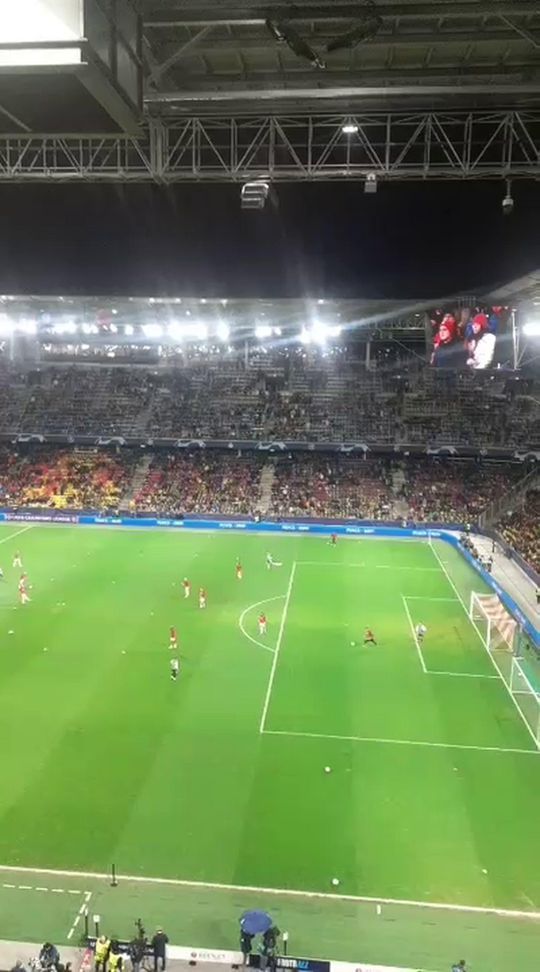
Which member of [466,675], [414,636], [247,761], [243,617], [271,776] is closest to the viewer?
[271,776]

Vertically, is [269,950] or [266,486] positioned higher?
[269,950]

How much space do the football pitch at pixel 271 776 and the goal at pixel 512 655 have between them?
41cm

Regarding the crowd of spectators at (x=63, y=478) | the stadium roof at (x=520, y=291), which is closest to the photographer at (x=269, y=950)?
the stadium roof at (x=520, y=291)

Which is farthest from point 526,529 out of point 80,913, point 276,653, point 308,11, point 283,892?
point 308,11

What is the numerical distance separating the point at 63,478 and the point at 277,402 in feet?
62.8

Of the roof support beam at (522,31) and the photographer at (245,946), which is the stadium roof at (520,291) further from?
the photographer at (245,946)

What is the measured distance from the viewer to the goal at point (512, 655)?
72.0 ft

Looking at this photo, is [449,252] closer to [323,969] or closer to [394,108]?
[394,108]

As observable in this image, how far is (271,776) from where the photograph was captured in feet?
58.0

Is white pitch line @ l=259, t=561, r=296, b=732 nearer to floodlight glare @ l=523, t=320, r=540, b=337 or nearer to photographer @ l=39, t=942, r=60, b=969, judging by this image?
photographer @ l=39, t=942, r=60, b=969

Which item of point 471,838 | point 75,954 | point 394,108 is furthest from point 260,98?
point 471,838

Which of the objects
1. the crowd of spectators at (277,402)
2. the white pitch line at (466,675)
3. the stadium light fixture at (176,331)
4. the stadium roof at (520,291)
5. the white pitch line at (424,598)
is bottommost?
the white pitch line at (424,598)

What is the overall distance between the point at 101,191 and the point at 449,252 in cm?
575

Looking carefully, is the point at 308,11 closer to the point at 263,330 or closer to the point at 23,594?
the point at 23,594
